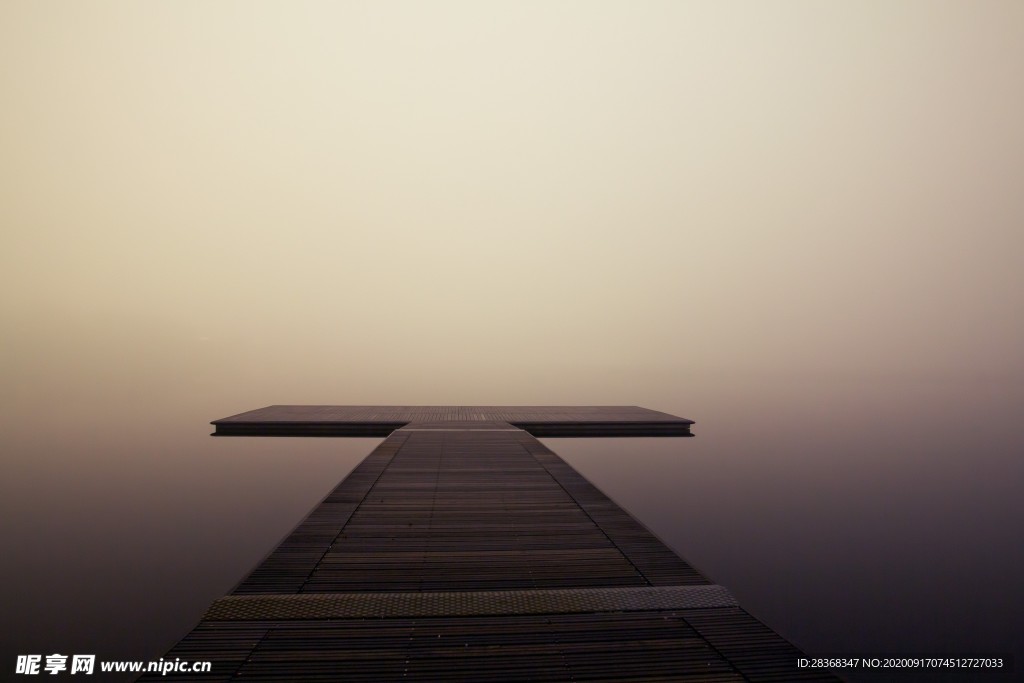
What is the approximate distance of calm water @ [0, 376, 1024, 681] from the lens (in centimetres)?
422

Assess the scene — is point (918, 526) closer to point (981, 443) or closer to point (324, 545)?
point (324, 545)

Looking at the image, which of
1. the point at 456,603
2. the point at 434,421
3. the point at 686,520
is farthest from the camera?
the point at 434,421

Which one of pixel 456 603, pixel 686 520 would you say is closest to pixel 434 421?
pixel 686 520

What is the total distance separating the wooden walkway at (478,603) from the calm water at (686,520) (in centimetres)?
62

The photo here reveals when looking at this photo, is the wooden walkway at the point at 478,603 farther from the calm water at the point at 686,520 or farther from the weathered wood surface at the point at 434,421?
the weathered wood surface at the point at 434,421

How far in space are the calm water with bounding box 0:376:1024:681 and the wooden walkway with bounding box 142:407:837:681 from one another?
→ 616 mm

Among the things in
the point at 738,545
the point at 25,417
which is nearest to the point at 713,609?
the point at 738,545

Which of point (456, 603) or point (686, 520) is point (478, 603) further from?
point (686, 520)

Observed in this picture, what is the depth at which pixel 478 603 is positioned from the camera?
3.09 metres

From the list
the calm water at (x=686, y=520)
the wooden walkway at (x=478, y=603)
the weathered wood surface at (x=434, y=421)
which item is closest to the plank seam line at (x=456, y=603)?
the wooden walkway at (x=478, y=603)

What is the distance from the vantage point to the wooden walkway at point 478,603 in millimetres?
2535

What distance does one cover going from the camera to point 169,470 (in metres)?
8.84

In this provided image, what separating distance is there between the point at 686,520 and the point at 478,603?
4.18 meters

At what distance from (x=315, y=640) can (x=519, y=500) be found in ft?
8.95
